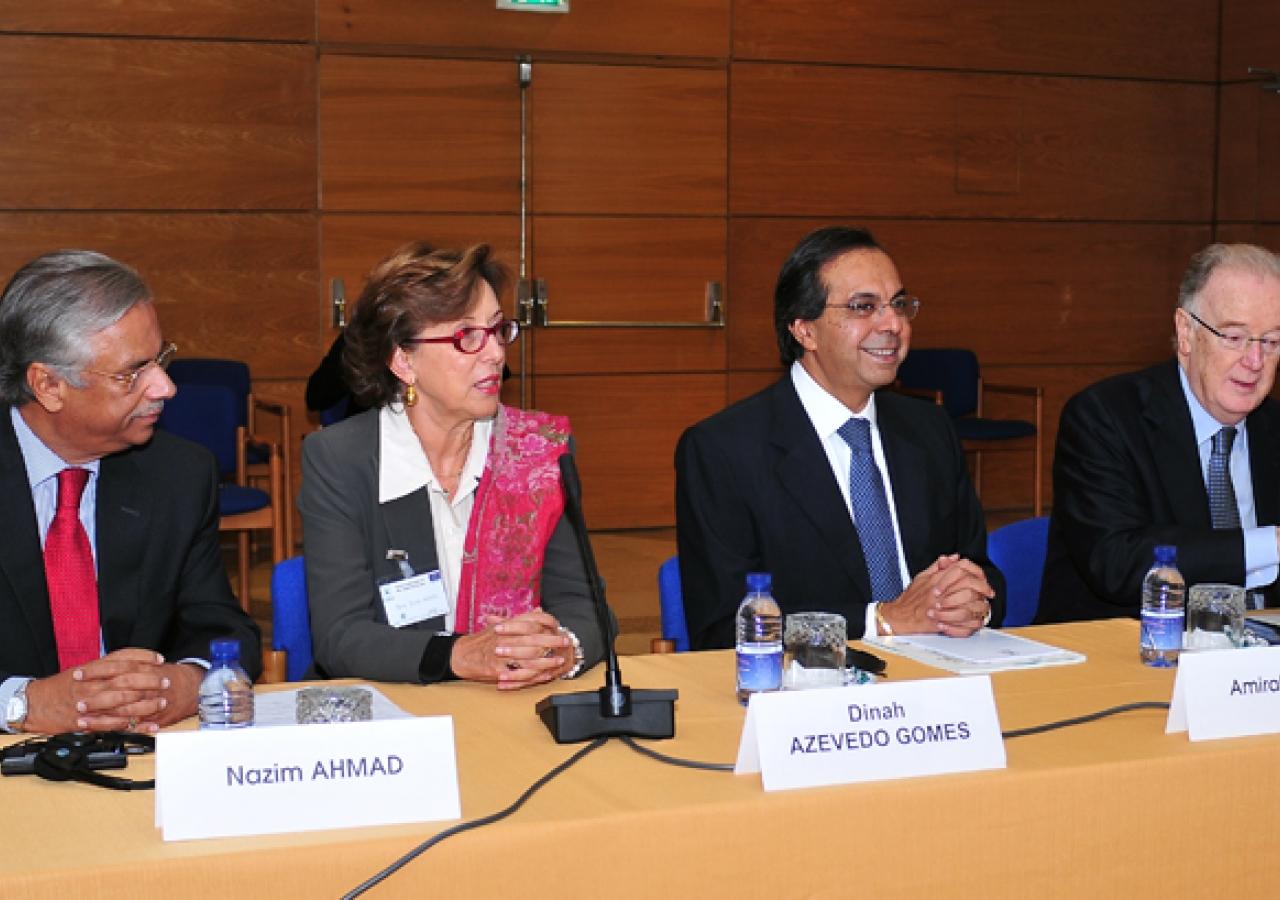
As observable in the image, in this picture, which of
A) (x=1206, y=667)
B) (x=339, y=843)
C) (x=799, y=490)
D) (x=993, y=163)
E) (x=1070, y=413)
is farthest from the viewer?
(x=993, y=163)

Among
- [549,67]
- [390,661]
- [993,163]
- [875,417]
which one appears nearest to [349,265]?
[549,67]

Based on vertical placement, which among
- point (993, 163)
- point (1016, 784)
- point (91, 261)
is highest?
point (993, 163)

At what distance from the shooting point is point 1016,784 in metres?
1.67

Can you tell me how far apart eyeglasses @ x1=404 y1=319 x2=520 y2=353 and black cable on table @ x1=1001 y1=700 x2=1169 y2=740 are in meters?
1.19

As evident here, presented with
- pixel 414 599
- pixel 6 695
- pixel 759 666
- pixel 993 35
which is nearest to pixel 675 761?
pixel 759 666

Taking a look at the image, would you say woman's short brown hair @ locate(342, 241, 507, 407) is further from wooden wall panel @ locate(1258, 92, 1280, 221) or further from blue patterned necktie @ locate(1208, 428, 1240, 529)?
wooden wall panel @ locate(1258, 92, 1280, 221)

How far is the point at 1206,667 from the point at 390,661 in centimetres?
117

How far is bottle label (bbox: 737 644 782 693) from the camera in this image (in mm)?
2018

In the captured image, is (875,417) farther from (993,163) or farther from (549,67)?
(993,163)

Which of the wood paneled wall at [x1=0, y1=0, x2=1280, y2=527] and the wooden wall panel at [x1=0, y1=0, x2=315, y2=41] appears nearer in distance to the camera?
the wooden wall panel at [x1=0, y1=0, x2=315, y2=41]

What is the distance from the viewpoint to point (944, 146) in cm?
794

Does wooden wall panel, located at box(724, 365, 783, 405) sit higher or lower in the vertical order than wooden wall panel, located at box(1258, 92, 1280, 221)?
Result: lower

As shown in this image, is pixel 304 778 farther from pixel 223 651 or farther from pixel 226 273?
pixel 226 273

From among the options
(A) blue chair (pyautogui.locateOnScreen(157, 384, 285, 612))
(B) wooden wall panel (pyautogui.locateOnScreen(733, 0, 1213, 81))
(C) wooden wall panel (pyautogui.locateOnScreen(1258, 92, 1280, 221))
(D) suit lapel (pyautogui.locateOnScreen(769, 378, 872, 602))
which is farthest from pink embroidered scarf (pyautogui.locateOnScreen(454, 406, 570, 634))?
(C) wooden wall panel (pyautogui.locateOnScreen(1258, 92, 1280, 221))
